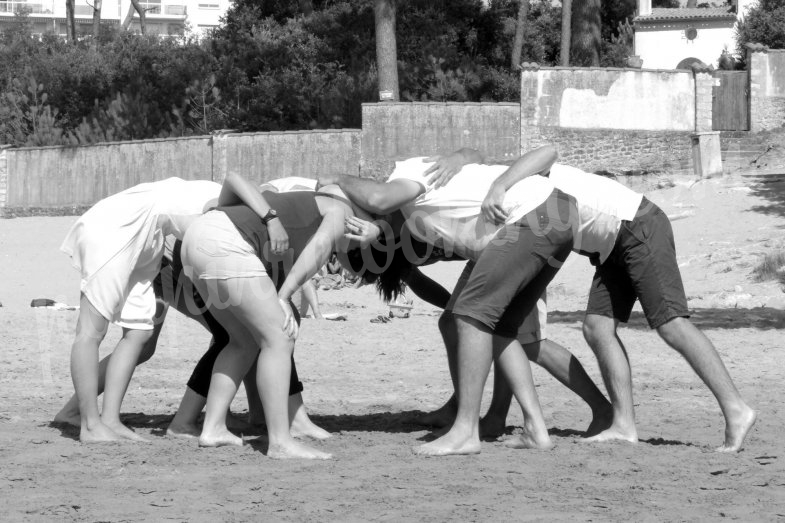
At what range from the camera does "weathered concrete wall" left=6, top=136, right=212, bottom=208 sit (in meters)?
25.5

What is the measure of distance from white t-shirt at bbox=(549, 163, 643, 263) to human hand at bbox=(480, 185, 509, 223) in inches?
15.5

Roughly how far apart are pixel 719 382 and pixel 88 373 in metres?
3.13

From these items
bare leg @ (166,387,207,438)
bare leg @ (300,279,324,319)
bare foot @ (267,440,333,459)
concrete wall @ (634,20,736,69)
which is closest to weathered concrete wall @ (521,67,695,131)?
bare leg @ (300,279,324,319)

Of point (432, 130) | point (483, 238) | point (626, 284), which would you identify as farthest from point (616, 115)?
point (483, 238)

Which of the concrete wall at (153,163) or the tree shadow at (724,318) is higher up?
the concrete wall at (153,163)

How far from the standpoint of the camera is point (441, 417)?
641cm

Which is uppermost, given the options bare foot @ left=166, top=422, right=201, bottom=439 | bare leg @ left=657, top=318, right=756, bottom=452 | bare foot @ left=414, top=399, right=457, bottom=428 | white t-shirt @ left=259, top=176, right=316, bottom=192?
white t-shirt @ left=259, top=176, right=316, bottom=192

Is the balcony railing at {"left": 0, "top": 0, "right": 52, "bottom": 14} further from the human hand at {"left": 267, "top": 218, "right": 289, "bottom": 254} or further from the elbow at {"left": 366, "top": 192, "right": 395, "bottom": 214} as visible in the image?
the elbow at {"left": 366, "top": 192, "right": 395, "bottom": 214}

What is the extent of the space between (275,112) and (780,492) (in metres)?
25.3

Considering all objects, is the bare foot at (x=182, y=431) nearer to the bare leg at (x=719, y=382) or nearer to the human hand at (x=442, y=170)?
the human hand at (x=442, y=170)

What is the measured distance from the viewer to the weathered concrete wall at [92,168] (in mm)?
25516

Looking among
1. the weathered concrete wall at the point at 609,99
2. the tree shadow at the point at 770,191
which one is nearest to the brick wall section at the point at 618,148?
the weathered concrete wall at the point at 609,99

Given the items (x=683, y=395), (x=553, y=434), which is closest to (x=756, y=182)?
(x=683, y=395)

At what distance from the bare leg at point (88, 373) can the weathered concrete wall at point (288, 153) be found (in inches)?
734
